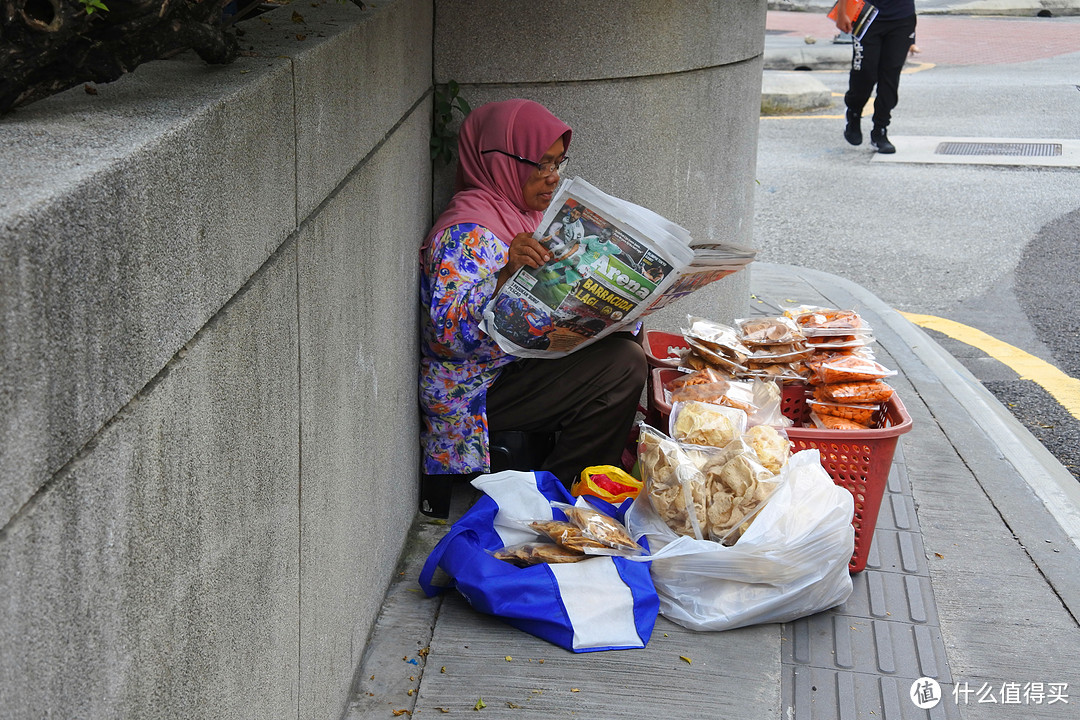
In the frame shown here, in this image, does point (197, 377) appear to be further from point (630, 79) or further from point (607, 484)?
point (630, 79)

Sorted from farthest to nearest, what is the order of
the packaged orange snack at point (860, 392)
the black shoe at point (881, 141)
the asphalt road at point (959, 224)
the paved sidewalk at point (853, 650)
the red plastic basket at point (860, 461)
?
1. the black shoe at point (881, 141)
2. the asphalt road at point (959, 224)
3. the packaged orange snack at point (860, 392)
4. the red plastic basket at point (860, 461)
5. the paved sidewalk at point (853, 650)

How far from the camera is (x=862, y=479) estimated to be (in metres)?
3.04

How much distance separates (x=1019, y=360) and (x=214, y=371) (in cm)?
518

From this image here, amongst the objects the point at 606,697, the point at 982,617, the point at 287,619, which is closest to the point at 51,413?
the point at 287,619

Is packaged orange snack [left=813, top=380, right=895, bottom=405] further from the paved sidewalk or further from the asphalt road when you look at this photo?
the asphalt road

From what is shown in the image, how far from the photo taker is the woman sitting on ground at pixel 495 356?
3.05m

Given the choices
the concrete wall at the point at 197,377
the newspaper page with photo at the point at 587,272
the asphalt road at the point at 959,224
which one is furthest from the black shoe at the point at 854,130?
the concrete wall at the point at 197,377

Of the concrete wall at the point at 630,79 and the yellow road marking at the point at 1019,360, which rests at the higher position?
the concrete wall at the point at 630,79

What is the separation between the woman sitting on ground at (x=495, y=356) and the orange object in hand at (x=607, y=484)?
173mm

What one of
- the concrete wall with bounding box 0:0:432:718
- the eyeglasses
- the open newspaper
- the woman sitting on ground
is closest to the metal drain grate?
the eyeglasses

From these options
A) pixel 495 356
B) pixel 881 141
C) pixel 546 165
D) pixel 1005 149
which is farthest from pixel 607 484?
pixel 1005 149

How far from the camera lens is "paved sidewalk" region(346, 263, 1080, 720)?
247cm

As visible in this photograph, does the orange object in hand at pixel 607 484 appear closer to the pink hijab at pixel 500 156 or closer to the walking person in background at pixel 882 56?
the pink hijab at pixel 500 156

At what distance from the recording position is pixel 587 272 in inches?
108
